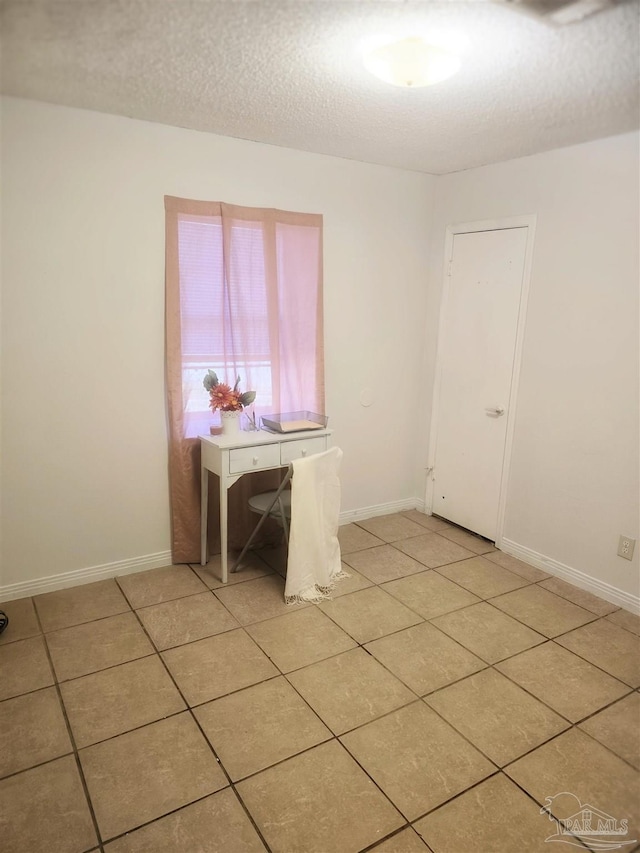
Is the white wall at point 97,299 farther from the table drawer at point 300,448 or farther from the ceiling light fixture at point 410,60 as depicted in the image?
the ceiling light fixture at point 410,60

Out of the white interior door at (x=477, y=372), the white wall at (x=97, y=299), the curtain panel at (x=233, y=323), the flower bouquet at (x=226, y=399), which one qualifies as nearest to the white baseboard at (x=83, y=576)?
the white wall at (x=97, y=299)

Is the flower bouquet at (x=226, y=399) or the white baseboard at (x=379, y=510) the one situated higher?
the flower bouquet at (x=226, y=399)

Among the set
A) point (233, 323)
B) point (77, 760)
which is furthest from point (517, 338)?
point (77, 760)

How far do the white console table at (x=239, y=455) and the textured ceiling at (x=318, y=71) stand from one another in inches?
62.7

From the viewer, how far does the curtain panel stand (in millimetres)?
2898

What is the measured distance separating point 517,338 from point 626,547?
51.4 inches

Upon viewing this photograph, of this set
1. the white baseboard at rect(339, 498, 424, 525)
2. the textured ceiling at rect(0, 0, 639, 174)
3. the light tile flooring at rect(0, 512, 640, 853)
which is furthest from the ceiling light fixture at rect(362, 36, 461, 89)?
the white baseboard at rect(339, 498, 424, 525)

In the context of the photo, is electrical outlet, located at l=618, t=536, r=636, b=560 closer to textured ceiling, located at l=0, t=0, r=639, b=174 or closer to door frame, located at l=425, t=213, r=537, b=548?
door frame, located at l=425, t=213, r=537, b=548

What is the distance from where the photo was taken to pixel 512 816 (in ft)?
5.52

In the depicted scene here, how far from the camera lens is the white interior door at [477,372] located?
3.31 m

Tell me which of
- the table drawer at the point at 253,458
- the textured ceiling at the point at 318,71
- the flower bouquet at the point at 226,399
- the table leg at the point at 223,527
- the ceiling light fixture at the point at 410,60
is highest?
the textured ceiling at the point at 318,71

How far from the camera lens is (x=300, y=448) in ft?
10.3

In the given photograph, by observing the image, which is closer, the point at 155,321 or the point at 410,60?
the point at 410,60

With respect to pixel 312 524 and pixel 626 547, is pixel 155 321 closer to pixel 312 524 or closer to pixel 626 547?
pixel 312 524
